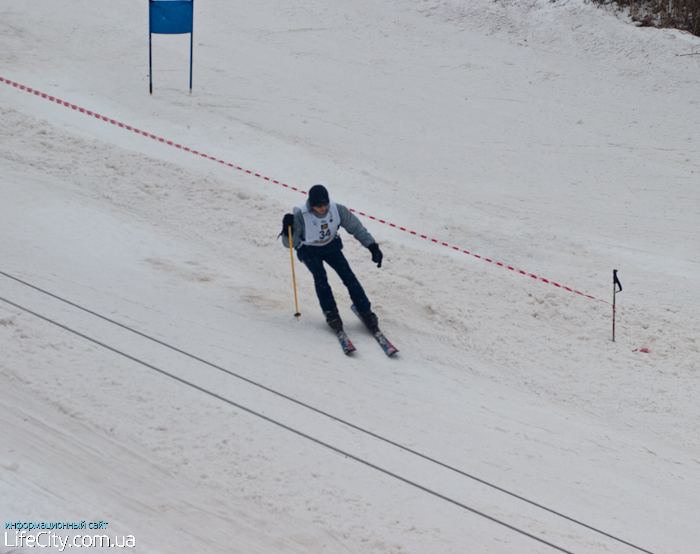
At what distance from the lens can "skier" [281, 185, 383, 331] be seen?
6.84 meters

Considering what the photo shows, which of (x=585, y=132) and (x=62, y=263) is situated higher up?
(x=585, y=132)

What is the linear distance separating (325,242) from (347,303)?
1.42 meters

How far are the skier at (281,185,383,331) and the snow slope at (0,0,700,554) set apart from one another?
39 centimetres

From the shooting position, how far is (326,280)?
709cm

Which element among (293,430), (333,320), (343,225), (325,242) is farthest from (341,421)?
(343,225)

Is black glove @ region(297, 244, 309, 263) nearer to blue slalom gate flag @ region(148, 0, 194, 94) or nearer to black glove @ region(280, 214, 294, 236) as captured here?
black glove @ region(280, 214, 294, 236)

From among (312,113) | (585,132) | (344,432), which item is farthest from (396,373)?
(585,132)

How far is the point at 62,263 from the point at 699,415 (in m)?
7.90

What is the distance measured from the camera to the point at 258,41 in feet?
60.9

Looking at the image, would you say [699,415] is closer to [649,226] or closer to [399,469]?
[399,469]

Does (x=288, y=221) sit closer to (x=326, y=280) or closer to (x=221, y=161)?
(x=326, y=280)

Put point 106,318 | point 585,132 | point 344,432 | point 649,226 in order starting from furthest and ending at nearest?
point 585,132 < point 649,226 < point 106,318 < point 344,432

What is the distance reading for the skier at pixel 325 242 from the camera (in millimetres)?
6844

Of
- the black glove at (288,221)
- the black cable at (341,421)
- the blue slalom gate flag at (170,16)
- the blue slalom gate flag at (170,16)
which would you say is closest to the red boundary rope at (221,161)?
the blue slalom gate flag at (170,16)
